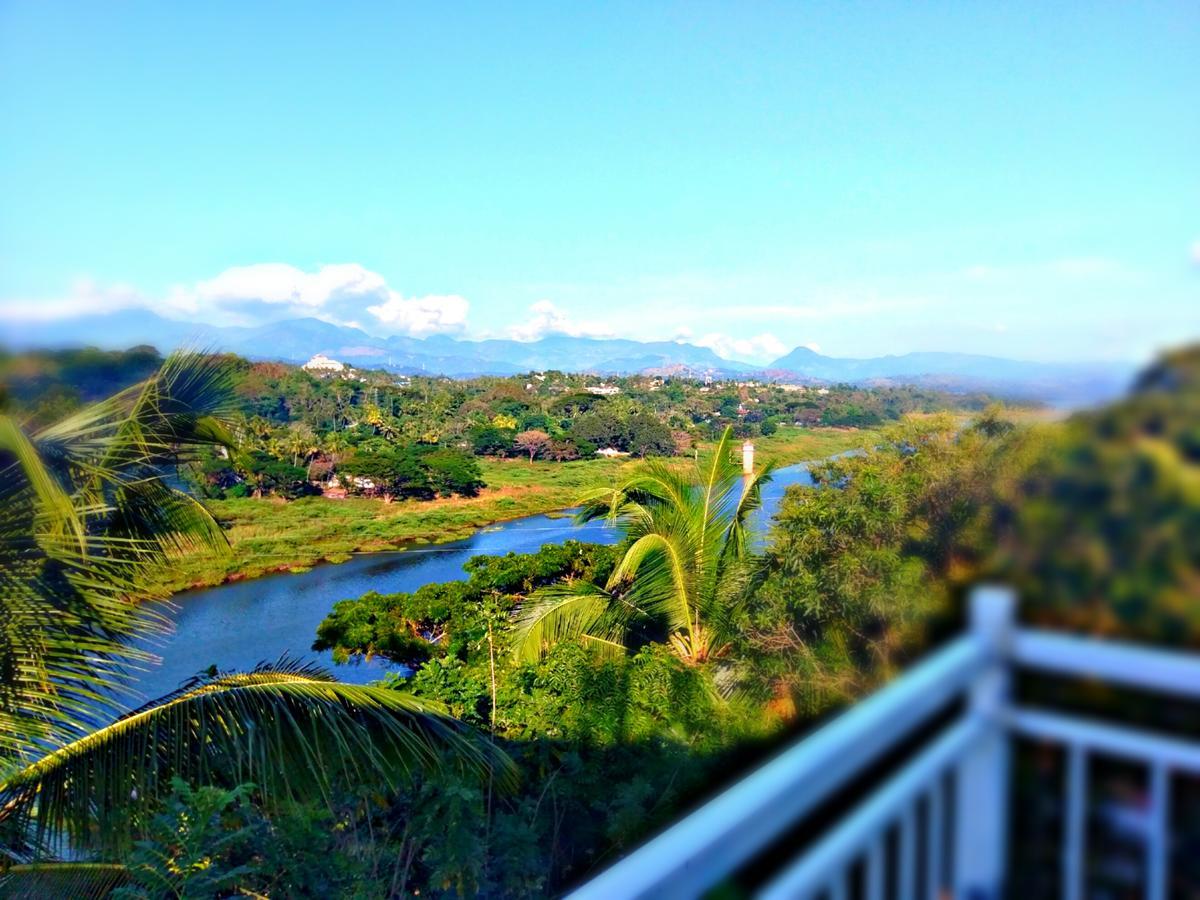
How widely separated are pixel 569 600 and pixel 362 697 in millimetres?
2760

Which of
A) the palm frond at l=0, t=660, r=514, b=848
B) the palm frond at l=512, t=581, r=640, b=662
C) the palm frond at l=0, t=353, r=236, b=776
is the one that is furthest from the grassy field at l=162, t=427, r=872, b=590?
the palm frond at l=0, t=660, r=514, b=848

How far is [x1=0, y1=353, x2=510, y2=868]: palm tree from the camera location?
9.27ft

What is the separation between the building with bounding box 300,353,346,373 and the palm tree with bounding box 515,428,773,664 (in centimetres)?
457

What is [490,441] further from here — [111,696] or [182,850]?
[182,850]

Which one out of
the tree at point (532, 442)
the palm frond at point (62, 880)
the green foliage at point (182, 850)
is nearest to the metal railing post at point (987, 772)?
the green foliage at point (182, 850)

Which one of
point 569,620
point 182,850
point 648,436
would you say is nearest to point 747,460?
point 569,620

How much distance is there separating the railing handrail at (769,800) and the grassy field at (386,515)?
6586mm

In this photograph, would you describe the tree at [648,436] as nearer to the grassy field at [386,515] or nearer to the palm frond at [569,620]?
the grassy field at [386,515]

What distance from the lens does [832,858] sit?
0.66 m

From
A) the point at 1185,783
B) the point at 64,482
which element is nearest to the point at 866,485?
the point at 64,482

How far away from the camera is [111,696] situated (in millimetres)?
3275

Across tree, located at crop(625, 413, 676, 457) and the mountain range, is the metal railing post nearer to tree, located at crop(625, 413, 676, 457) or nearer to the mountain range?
the mountain range

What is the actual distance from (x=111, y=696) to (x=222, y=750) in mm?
607

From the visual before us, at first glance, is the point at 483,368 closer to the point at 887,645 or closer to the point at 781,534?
the point at 781,534
